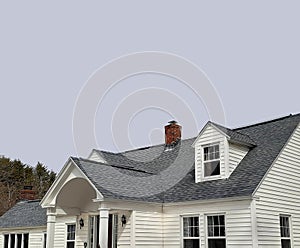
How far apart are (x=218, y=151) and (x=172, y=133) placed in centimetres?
716

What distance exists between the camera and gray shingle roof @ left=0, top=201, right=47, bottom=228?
24.5 m

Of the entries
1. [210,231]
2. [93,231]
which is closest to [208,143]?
[210,231]

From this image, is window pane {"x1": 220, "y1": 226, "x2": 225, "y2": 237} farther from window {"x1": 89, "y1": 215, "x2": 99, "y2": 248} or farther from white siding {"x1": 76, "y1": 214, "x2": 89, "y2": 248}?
white siding {"x1": 76, "y1": 214, "x2": 89, "y2": 248}

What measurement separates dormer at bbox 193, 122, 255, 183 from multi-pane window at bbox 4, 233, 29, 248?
12.8 metres

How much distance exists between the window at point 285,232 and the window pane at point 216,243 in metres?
2.25

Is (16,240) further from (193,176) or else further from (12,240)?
(193,176)

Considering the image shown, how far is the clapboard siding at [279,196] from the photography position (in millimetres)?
14672

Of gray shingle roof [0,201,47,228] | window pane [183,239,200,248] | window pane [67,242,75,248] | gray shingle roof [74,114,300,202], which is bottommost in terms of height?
window pane [67,242,75,248]

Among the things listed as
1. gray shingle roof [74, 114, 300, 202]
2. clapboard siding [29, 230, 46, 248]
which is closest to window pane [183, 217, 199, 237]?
gray shingle roof [74, 114, 300, 202]

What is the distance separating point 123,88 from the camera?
20.6 metres

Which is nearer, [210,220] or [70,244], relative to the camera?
[210,220]

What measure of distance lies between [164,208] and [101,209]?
3142 millimetres

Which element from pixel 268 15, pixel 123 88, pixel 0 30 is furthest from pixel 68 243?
pixel 268 15

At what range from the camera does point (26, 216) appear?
25969 millimetres
